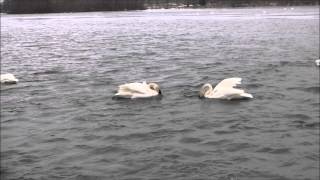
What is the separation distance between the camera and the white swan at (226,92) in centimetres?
1606

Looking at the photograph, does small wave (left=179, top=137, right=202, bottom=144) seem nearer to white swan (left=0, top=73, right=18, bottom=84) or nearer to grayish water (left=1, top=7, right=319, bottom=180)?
grayish water (left=1, top=7, right=319, bottom=180)

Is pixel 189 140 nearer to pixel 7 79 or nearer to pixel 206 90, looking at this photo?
pixel 206 90

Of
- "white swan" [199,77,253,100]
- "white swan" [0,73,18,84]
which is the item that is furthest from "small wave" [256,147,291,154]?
"white swan" [0,73,18,84]

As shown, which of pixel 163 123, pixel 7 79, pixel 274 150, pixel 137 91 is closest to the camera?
pixel 274 150

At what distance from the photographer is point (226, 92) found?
16234 mm

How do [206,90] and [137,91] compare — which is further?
[137,91]

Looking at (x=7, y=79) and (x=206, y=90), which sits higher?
(x=206, y=90)

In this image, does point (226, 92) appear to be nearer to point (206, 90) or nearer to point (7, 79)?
point (206, 90)

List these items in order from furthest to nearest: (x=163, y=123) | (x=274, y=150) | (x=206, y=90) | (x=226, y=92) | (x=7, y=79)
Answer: (x=7, y=79) < (x=206, y=90) < (x=226, y=92) < (x=163, y=123) < (x=274, y=150)

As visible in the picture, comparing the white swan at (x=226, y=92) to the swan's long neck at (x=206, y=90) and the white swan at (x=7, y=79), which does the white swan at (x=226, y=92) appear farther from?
the white swan at (x=7, y=79)

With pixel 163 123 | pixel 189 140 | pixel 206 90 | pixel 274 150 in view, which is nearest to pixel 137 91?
pixel 206 90

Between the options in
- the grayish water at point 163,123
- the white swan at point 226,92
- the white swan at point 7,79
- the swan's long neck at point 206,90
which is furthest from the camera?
the white swan at point 7,79

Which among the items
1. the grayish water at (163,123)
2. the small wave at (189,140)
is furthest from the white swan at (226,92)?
the small wave at (189,140)

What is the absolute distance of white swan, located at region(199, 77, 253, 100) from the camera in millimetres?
16062
